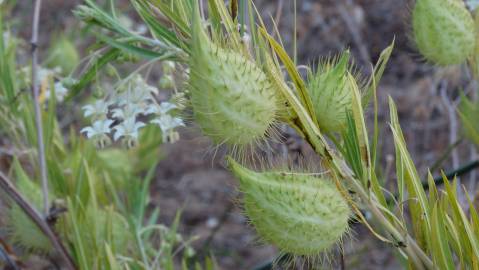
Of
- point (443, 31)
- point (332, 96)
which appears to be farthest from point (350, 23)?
point (332, 96)

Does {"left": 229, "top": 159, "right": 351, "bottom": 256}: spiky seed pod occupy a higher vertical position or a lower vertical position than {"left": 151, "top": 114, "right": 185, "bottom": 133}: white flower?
lower

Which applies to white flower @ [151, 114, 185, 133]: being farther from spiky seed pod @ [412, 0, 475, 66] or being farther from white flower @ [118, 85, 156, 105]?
spiky seed pod @ [412, 0, 475, 66]

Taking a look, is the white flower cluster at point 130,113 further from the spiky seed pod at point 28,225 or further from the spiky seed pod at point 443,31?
the spiky seed pod at point 443,31

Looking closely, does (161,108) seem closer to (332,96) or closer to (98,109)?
(98,109)

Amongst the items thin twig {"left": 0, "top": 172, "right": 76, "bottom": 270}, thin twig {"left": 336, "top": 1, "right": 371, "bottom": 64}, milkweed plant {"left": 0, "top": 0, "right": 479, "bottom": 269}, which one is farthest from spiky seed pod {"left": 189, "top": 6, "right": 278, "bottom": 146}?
thin twig {"left": 336, "top": 1, "right": 371, "bottom": 64}

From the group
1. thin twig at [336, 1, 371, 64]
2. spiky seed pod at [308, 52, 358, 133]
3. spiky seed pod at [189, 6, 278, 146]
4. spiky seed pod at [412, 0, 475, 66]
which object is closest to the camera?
spiky seed pod at [189, 6, 278, 146]
